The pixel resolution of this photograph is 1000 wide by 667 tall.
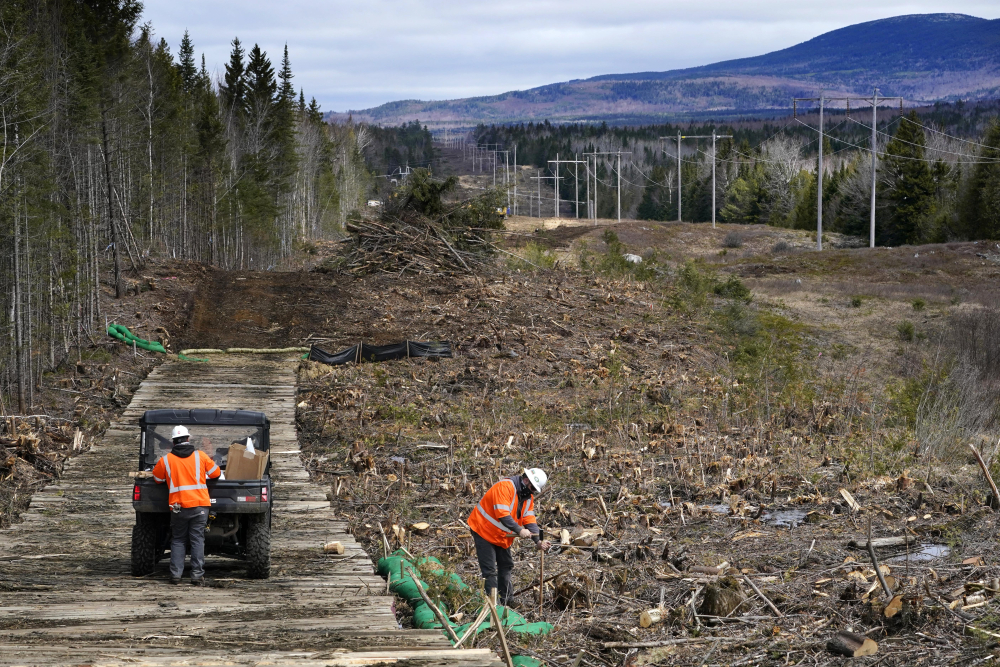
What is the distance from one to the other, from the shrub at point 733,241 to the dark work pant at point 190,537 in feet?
242

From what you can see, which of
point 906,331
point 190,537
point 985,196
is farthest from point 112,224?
point 985,196

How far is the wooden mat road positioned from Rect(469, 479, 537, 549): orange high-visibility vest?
52.3 inches

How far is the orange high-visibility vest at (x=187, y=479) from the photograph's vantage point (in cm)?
1023

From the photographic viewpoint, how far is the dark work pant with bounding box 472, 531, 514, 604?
1139cm

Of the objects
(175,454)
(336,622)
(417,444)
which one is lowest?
(417,444)

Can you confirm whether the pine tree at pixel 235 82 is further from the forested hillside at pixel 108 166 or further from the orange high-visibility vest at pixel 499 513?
the orange high-visibility vest at pixel 499 513

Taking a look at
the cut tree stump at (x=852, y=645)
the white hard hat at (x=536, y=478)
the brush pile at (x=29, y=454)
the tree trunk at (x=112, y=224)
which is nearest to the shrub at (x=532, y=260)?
the tree trunk at (x=112, y=224)

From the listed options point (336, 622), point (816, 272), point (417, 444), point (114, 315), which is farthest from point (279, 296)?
point (816, 272)

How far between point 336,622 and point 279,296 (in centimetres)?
2715

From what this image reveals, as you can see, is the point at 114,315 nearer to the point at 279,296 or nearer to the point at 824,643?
the point at 279,296

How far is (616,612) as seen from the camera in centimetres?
1103

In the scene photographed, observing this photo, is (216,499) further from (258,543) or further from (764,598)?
(764,598)

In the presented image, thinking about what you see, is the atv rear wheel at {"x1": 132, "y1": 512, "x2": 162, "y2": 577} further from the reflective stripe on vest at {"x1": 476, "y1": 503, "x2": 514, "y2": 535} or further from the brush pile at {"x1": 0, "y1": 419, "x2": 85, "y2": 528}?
the brush pile at {"x1": 0, "y1": 419, "x2": 85, "y2": 528}

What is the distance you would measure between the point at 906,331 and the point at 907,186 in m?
49.1
